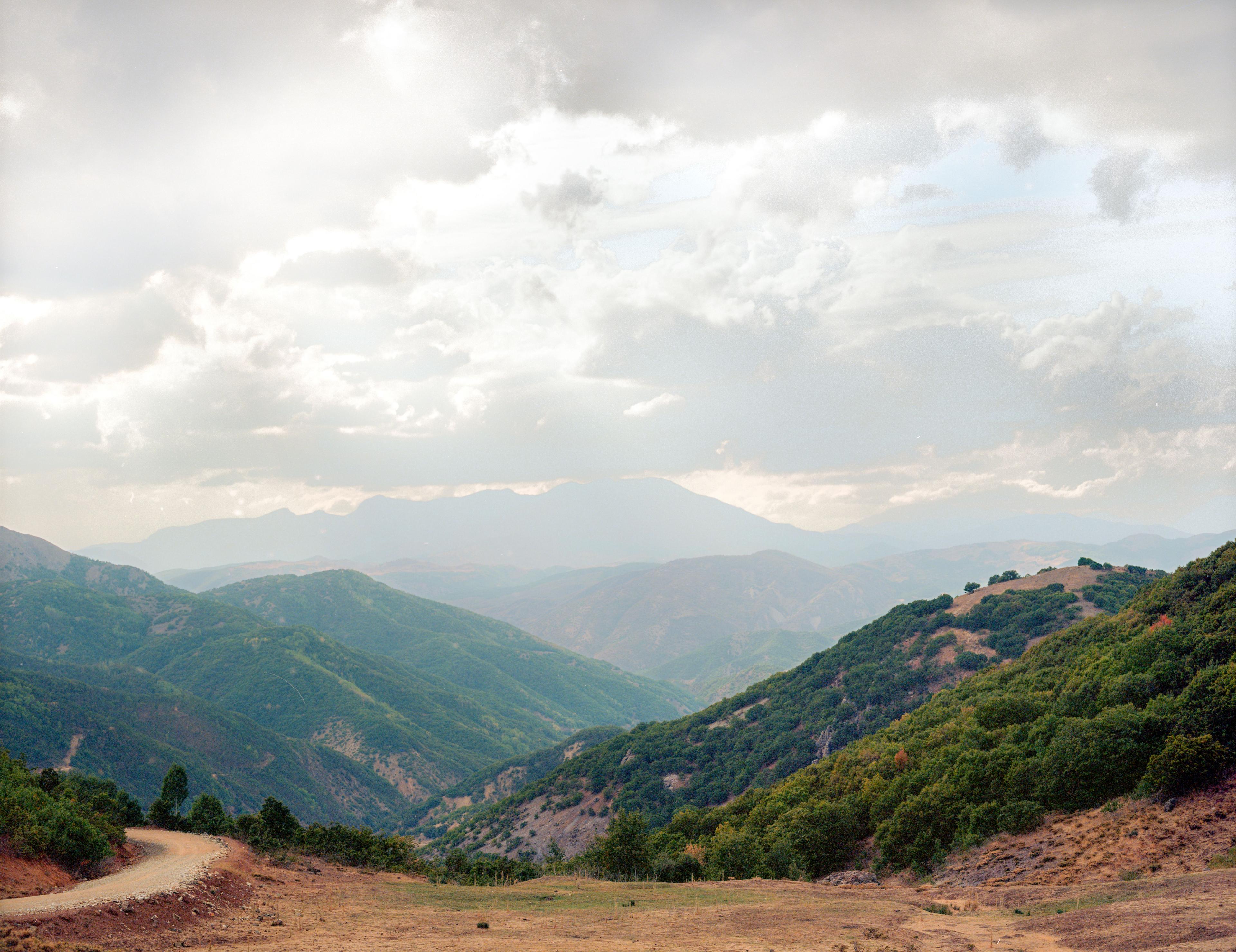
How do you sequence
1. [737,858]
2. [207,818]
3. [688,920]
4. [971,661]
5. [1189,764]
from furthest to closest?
1. [971,661]
2. [207,818]
3. [737,858]
4. [1189,764]
5. [688,920]

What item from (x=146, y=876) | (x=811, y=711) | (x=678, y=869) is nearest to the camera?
(x=146, y=876)

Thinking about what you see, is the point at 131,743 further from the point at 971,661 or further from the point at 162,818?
the point at 971,661

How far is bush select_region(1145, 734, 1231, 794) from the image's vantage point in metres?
33.9

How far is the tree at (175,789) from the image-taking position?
63031 millimetres

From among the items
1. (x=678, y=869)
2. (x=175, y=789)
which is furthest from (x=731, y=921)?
(x=175, y=789)

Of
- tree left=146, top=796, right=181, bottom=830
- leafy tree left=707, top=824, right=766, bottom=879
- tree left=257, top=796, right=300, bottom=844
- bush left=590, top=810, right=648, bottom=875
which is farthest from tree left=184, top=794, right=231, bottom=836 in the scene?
leafy tree left=707, top=824, right=766, bottom=879

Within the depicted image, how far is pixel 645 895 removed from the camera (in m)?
39.1

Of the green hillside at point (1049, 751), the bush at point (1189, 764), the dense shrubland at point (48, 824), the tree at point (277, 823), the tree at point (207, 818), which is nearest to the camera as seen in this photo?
the dense shrubland at point (48, 824)

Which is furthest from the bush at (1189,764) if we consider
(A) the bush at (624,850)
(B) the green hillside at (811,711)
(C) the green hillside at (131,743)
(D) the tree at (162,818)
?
(C) the green hillside at (131,743)

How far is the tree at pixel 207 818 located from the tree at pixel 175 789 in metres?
1.66

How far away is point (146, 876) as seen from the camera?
113 ft

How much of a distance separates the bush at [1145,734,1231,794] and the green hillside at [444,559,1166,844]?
53.3 m

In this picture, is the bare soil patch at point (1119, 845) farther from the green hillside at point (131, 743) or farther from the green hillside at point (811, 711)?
the green hillside at point (131, 743)

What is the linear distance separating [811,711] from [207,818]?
8069 centimetres
